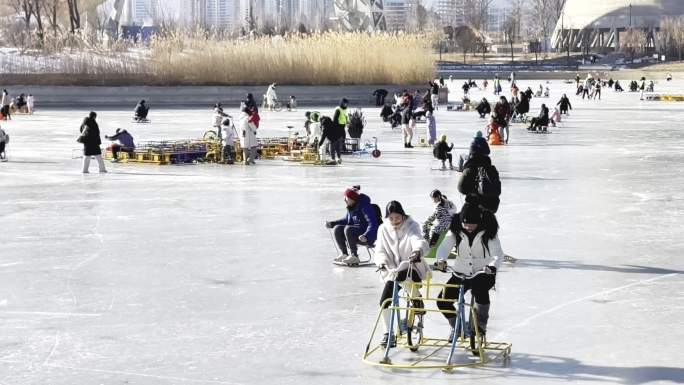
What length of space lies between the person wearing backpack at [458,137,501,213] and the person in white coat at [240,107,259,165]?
1459 cm

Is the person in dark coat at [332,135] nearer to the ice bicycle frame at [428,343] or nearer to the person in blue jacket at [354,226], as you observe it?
the person in blue jacket at [354,226]

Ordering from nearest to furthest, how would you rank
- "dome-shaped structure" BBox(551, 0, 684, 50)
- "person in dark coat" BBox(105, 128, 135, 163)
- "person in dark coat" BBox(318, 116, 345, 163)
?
"person in dark coat" BBox(318, 116, 345, 163) < "person in dark coat" BBox(105, 128, 135, 163) < "dome-shaped structure" BBox(551, 0, 684, 50)

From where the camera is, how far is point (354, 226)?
1315 cm

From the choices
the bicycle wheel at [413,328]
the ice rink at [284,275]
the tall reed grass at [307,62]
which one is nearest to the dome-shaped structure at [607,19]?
the tall reed grass at [307,62]

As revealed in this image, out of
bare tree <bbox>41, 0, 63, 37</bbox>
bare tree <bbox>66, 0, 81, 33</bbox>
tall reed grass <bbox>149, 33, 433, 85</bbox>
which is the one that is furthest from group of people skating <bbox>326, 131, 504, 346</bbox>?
bare tree <bbox>66, 0, 81, 33</bbox>

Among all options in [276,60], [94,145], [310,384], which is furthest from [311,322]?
[276,60]

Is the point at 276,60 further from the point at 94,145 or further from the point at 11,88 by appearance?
the point at 94,145

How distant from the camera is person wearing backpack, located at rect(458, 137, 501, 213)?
10.3 meters

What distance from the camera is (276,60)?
53.5 metres

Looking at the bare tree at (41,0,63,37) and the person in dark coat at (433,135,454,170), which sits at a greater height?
the bare tree at (41,0,63,37)

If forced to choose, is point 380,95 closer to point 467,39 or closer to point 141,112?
point 141,112

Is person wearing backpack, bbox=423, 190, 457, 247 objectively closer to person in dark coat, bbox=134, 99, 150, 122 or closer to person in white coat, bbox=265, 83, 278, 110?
person in dark coat, bbox=134, 99, 150, 122

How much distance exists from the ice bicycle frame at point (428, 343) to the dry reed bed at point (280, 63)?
43.1 metres

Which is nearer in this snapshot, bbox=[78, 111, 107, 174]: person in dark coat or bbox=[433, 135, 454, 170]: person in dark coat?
bbox=[78, 111, 107, 174]: person in dark coat
